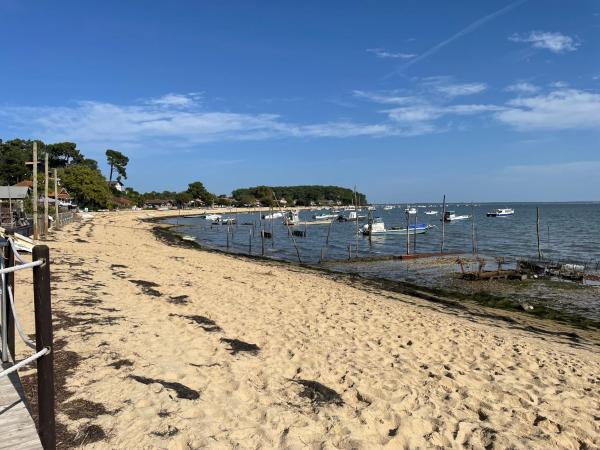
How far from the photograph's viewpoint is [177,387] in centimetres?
567

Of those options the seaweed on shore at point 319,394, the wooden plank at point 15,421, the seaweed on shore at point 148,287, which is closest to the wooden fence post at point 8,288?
the wooden plank at point 15,421

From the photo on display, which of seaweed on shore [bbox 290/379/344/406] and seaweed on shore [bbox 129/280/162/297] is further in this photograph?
seaweed on shore [bbox 129/280/162/297]

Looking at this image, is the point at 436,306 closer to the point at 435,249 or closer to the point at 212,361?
the point at 212,361

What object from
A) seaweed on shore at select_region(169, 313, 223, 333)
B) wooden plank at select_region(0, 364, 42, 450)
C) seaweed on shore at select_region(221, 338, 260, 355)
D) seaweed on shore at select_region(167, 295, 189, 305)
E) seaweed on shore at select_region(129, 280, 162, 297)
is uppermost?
wooden plank at select_region(0, 364, 42, 450)

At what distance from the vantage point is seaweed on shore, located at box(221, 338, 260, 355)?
24.5 ft

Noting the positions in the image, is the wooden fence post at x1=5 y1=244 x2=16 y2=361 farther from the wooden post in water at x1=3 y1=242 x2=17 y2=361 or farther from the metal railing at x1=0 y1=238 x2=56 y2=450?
the metal railing at x1=0 y1=238 x2=56 y2=450

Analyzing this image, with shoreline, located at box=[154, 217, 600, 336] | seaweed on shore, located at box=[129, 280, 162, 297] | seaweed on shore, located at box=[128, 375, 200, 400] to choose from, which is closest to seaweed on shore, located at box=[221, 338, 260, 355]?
seaweed on shore, located at box=[128, 375, 200, 400]

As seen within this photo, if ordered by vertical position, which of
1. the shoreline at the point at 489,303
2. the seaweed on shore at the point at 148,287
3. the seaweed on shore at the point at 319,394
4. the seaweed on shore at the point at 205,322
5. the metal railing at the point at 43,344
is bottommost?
the shoreline at the point at 489,303

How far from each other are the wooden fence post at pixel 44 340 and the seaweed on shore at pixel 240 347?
4.37m

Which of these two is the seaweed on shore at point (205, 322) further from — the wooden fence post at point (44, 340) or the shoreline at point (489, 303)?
the shoreline at point (489, 303)

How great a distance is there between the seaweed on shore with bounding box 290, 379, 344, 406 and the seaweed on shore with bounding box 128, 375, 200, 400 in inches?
57.1

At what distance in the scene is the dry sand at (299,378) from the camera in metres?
4.78

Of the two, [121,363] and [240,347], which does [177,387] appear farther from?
[240,347]

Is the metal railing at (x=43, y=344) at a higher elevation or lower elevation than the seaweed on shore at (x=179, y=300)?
higher
